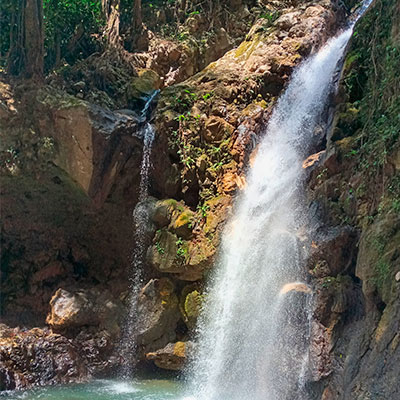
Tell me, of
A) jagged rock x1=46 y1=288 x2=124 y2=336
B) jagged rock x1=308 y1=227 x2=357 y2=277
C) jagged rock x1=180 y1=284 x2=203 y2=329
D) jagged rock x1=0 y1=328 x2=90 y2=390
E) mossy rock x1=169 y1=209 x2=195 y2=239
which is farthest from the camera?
jagged rock x1=46 y1=288 x2=124 y2=336

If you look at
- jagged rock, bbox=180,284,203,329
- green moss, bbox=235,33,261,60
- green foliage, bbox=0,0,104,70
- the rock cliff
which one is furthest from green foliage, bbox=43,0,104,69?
jagged rock, bbox=180,284,203,329

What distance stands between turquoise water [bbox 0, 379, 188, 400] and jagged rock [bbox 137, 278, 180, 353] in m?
0.82

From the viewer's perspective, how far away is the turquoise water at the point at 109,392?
7.75 m

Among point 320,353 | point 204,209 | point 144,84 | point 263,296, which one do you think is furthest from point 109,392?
Result: point 144,84

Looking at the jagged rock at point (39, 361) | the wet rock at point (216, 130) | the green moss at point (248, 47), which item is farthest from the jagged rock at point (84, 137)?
the green moss at point (248, 47)

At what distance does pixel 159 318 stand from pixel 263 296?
9.52ft

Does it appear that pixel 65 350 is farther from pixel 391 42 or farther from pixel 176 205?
pixel 391 42

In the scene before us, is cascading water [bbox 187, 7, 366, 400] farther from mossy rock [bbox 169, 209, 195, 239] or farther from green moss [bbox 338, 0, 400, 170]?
green moss [bbox 338, 0, 400, 170]

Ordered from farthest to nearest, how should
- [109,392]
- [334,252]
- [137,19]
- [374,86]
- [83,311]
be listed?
[137,19] → [83,311] → [109,392] → [374,86] → [334,252]

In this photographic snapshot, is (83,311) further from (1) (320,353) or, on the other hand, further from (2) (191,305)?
(1) (320,353)

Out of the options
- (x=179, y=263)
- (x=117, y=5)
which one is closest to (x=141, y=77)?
(x=117, y=5)

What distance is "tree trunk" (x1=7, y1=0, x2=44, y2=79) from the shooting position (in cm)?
1015

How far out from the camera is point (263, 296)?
7457 mm

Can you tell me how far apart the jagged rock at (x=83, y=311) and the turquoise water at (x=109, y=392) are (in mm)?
1355
